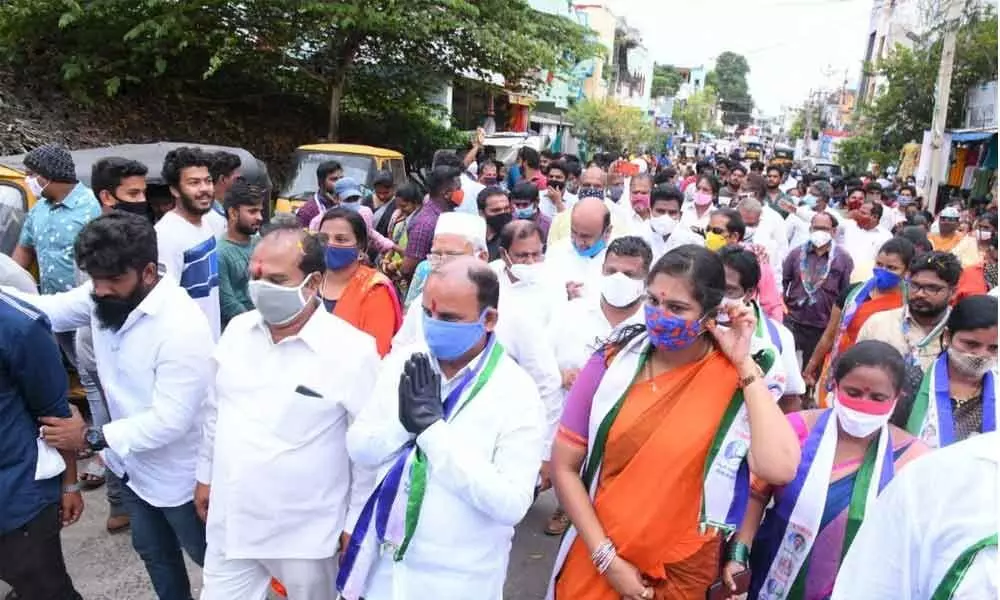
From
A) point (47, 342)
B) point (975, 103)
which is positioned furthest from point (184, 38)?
point (975, 103)

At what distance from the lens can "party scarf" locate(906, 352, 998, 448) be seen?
294 centimetres

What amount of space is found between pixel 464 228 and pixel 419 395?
174 centimetres

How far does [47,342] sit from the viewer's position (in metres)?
2.75

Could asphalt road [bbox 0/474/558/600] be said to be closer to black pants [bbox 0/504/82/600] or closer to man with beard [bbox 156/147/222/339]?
black pants [bbox 0/504/82/600]

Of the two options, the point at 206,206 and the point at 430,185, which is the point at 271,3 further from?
the point at 206,206

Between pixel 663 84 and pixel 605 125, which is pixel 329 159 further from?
pixel 663 84

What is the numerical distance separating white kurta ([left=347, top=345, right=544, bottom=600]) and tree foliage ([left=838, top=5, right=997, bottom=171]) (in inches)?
715

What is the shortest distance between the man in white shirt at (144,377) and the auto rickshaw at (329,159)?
7.05 m

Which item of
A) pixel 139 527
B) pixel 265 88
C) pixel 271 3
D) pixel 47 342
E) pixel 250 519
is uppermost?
pixel 271 3

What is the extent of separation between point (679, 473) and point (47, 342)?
2.25 m

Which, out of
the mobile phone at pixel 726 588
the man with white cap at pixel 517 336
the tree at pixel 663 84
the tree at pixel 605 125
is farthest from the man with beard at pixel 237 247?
the tree at pixel 663 84

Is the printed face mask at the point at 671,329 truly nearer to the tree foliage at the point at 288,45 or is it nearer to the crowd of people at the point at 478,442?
the crowd of people at the point at 478,442

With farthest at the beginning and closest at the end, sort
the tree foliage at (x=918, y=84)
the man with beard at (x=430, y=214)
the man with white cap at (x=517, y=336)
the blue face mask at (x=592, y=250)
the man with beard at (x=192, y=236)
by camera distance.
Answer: the tree foliage at (x=918, y=84)
the man with beard at (x=430, y=214)
the blue face mask at (x=592, y=250)
the man with beard at (x=192, y=236)
the man with white cap at (x=517, y=336)

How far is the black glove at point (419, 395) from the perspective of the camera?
2154 mm
